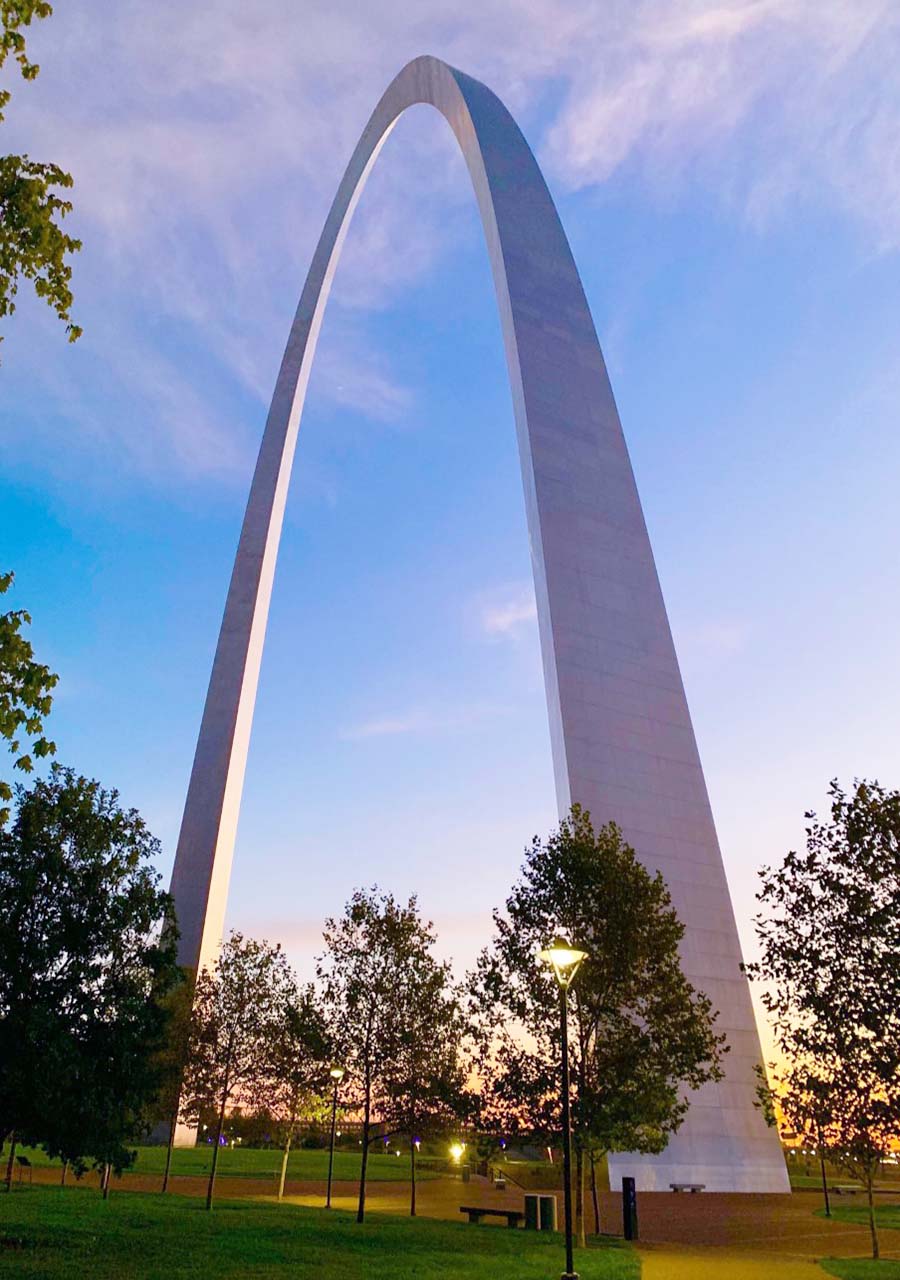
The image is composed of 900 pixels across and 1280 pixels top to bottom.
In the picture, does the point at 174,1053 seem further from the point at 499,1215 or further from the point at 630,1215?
the point at 630,1215

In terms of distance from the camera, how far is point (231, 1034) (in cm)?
2806

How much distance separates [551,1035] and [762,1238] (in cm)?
500

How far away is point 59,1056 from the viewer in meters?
14.6

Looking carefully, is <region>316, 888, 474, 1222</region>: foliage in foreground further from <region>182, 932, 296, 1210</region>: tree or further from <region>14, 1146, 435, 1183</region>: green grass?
<region>14, 1146, 435, 1183</region>: green grass

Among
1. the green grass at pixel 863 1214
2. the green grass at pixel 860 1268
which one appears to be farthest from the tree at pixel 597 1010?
the green grass at pixel 863 1214

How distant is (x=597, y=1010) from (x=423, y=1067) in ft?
19.7

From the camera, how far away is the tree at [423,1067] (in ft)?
73.9

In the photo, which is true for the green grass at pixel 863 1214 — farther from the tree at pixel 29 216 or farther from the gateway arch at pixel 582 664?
the tree at pixel 29 216

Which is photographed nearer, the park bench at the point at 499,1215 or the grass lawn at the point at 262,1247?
the grass lawn at the point at 262,1247

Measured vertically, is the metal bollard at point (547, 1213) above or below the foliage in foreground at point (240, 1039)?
below

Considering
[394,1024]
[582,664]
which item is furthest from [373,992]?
[582,664]

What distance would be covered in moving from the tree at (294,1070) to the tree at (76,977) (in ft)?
21.0

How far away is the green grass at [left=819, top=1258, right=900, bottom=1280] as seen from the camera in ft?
43.9

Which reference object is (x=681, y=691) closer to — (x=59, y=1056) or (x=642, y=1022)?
(x=642, y=1022)
